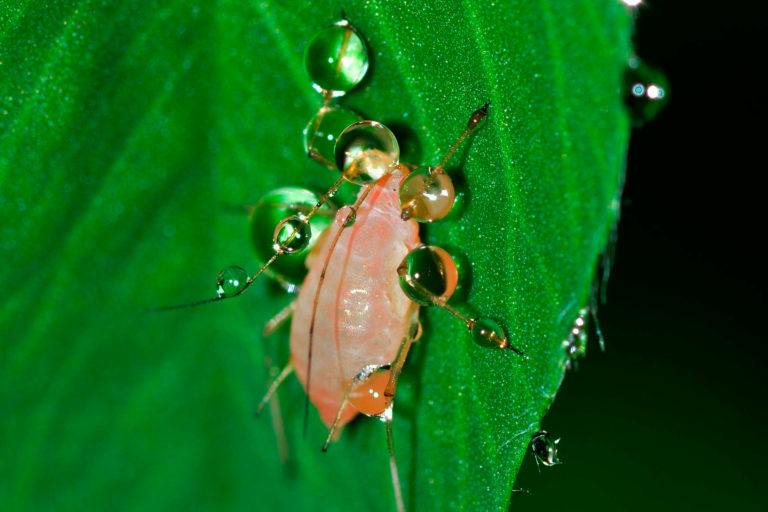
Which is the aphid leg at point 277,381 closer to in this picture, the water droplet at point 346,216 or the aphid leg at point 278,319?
the aphid leg at point 278,319

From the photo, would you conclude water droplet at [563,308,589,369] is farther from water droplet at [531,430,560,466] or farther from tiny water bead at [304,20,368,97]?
tiny water bead at [304,20,368,97]

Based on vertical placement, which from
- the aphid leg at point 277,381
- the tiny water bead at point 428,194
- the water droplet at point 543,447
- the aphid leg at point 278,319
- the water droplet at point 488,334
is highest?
the tiny water bead at point 428,194

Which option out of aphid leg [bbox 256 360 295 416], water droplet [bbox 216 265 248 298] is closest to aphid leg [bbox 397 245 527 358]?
water droplet [bbox 216 265 248 298]

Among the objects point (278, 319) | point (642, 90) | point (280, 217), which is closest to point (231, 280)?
point (280, 217)

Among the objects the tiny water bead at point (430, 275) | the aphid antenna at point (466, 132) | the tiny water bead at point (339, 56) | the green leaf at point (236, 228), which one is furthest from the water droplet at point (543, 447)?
the tiny water bead at point (339, 56)

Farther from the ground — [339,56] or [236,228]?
[339,56]

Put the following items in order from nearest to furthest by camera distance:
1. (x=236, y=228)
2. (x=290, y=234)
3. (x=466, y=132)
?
(x=466, y=132) → (x=290, y=234) → (x=236, y=228)

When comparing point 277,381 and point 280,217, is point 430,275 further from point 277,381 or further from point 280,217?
point 277,381
